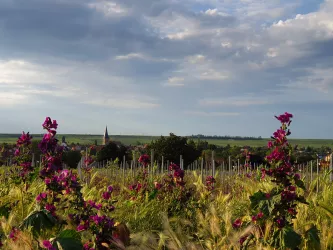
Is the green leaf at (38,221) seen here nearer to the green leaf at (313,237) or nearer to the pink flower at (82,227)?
the pink flower at (82,227)

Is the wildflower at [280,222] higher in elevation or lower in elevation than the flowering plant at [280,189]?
lower

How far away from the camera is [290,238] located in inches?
157

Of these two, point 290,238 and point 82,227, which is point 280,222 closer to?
point 290,238

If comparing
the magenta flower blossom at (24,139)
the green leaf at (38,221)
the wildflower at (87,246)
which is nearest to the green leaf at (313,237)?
the wildflower at (87,246)

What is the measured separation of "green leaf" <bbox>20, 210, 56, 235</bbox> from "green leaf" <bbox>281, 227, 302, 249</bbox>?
2159mm

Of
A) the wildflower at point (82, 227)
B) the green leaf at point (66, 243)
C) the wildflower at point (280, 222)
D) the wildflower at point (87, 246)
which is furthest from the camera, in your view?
the wildflower at point (280, 222)

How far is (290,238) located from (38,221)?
7.72 ft

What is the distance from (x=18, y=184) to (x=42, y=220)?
295 centimetres

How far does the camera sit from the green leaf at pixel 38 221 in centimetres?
393

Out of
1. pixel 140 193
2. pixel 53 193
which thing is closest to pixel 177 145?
pixel 140 193

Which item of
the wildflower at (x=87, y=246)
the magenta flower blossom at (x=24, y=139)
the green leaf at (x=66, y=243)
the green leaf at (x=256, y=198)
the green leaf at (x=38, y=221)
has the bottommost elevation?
the wildflower at (x=87, y=246)

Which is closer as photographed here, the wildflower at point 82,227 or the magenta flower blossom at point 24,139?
the wildflower at point 82,227

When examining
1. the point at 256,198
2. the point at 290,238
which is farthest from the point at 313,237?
the point at 256,198

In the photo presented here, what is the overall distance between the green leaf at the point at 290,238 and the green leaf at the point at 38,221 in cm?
216
